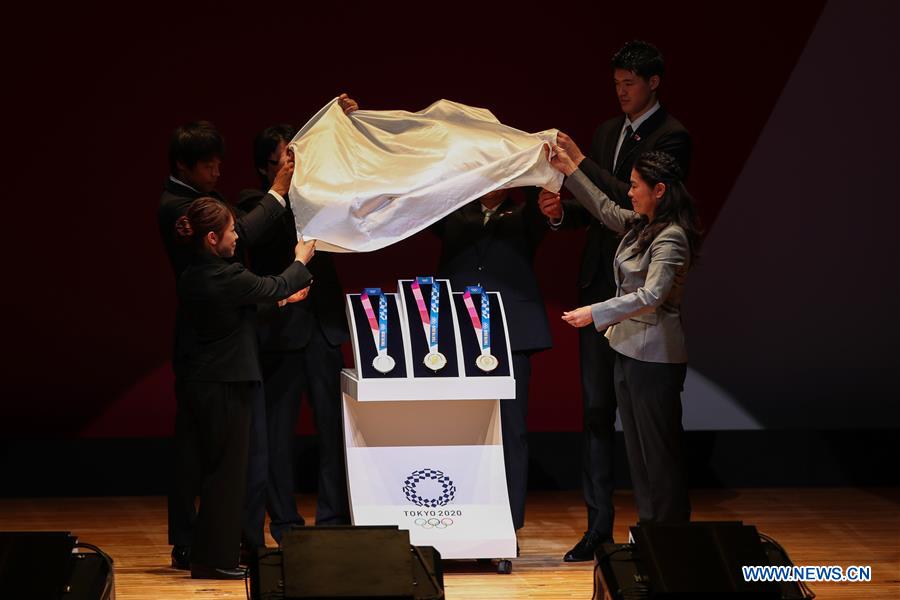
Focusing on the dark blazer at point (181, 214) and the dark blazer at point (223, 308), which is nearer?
the dark blazer at point (223, 308)

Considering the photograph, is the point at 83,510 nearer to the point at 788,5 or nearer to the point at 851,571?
the point at 851,571

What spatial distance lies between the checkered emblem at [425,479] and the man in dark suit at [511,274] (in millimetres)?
321

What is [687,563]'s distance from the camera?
318 cm

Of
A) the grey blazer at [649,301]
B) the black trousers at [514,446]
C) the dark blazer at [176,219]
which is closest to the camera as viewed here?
the grey blazer at [649,301]

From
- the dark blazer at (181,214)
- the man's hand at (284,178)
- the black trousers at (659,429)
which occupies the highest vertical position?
the man's hand at (284,178)

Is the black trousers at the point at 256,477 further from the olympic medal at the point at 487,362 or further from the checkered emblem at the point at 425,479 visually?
the olympic medal at the point at 487,362

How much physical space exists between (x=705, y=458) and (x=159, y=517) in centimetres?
259

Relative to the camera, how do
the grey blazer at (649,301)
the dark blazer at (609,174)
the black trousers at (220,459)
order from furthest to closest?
the dark blazer at (609,174) < the black trousers at (220,459) < the grey blazer at (649,301)

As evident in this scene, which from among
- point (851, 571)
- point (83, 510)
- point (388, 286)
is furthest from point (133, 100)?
point (851, 571)

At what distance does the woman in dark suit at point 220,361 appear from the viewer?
420cm

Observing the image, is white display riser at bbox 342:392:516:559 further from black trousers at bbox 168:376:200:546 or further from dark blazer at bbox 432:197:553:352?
black trousers at bbox 168:376:200:546

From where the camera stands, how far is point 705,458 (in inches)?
246

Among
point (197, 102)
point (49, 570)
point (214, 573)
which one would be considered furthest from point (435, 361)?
point (197, 102)

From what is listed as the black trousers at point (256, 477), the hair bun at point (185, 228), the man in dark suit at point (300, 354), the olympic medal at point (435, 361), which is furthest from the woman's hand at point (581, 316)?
the hair bun at point (185, 228)
